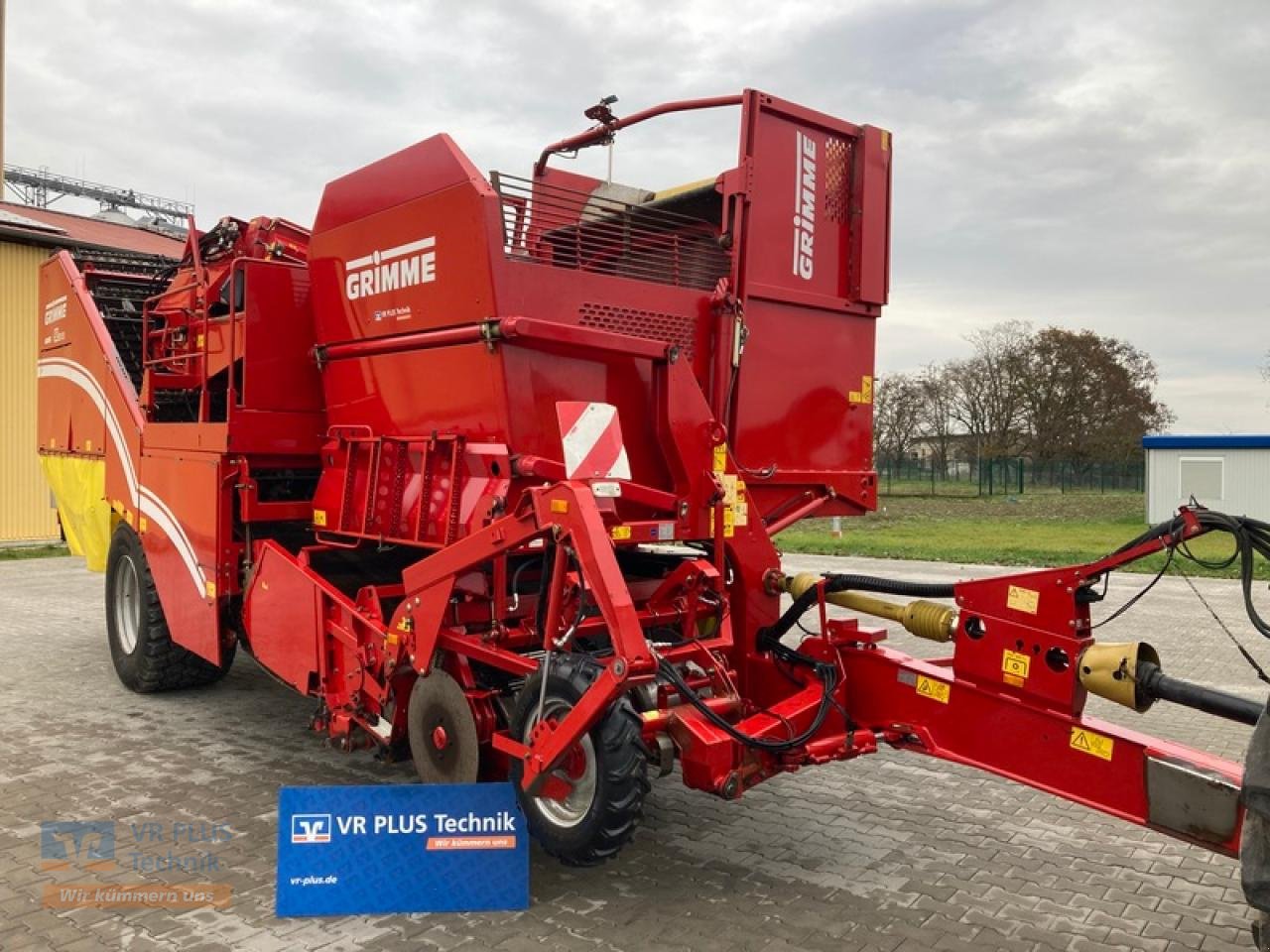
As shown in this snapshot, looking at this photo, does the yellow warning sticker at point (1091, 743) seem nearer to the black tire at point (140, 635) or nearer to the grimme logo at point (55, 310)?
the black tire at point (140, 635)

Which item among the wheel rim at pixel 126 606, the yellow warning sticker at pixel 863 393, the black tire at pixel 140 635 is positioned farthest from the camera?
the wheel rim at pixel 126 606

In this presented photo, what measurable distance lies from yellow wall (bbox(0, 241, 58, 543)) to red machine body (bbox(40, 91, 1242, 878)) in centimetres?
1274

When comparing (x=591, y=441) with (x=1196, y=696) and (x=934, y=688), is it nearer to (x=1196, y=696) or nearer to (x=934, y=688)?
(x=934, y=688)

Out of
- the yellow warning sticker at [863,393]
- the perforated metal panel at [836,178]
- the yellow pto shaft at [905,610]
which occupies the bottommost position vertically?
the yellow pto shaft at [905,610]

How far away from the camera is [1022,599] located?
3562 mm

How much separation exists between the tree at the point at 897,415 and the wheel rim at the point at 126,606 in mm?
34233

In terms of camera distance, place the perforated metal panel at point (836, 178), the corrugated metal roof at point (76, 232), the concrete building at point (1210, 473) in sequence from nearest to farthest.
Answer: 1. the perforated metal panel at point (836, 178)
2. the corrugated metal roof at point (76, 232)
3. the concrete building at point (1210, 473)

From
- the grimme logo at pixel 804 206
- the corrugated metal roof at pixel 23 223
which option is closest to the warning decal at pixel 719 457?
the grimme logo at pixel 804 206

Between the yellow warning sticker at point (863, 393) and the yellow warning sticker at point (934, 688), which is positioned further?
Answer: the yellow warning sticker at point (863, 393)

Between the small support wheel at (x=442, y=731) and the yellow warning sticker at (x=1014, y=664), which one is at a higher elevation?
the yellow warning sticker at (x=1014, y=664)

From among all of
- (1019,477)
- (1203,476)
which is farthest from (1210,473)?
(1019,477)

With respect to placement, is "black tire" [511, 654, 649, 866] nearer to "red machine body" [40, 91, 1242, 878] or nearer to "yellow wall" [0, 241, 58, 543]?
"red machine body" [40, 91, 1242, 878]

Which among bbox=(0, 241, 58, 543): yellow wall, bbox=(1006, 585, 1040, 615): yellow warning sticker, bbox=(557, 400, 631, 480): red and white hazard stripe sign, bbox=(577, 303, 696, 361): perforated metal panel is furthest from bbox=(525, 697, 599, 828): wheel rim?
bbox=(0, 241, 58, 543): yellow wall

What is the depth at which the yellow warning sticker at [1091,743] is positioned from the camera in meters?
3.29
